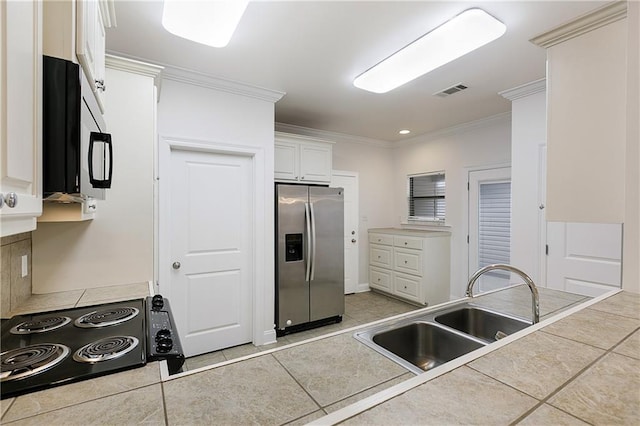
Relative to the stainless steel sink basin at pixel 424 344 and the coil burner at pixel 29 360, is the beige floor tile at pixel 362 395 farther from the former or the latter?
the coil burner at pixel 29 360

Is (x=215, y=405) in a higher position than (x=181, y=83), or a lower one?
lower

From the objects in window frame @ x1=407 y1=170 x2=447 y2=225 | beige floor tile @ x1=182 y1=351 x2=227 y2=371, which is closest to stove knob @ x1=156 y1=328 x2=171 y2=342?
beige floor tile @ x1=182 y1=351 x2=227 y2=371

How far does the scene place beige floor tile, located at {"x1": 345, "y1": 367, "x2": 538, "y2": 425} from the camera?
1.69ft

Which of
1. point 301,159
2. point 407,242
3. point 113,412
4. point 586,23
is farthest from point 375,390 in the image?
point 407,242

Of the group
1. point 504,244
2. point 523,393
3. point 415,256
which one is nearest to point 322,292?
point 415,256

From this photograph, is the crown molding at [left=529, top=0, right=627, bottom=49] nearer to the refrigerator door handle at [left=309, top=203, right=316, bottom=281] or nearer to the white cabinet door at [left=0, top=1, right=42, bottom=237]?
the white cabinet door at [left=0, top=1, right=42, bottom=237]

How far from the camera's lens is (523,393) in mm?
598

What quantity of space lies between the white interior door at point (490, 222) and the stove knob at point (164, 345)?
398 cm

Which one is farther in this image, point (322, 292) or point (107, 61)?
point (322, 292)

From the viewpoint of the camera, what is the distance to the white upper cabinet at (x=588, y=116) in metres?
1.41

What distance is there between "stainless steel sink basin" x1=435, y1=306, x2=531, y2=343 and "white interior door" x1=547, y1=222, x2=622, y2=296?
169 cm

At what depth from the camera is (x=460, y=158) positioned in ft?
14.1

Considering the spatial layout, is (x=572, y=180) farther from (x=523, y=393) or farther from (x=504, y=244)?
(x=504, y=244)

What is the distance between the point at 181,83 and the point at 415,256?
3485 mm
